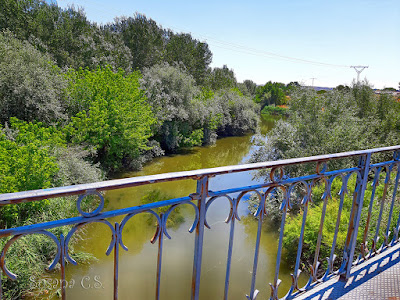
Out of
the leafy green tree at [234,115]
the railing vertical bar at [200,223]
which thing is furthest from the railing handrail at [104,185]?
the leafy green tree at [234,115]

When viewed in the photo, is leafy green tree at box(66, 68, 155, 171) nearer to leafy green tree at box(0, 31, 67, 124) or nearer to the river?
leafy green tree at box(0, 31, 67, 124)

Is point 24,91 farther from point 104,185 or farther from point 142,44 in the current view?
point 142,44

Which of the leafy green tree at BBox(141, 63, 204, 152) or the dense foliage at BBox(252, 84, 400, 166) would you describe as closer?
the dense foliage at BBox(252, 84, 400, 166)

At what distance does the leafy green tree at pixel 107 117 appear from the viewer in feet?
38.2

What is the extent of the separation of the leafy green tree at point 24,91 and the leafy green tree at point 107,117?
104 centimetres

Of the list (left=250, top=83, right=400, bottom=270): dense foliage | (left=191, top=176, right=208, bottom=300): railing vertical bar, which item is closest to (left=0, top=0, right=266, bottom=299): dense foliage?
(left=250, top=83, right=400, bottom=270): dense foliage

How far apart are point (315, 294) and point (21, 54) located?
46.0 ft

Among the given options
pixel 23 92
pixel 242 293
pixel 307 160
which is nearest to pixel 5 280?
pixel 242 293

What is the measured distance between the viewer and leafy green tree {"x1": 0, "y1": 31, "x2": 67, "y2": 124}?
10.7 metres

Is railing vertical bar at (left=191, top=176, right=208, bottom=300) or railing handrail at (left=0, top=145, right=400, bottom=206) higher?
railing handrail at (left=0, top=145, right=400, bottom=206)

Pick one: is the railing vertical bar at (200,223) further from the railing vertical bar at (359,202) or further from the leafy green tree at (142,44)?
the leafy green tree at (142,44)

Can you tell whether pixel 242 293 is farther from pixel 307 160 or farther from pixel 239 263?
pixel 307 160

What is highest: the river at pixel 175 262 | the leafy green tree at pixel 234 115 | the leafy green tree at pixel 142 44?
the leafy green tree at pixel 142 44

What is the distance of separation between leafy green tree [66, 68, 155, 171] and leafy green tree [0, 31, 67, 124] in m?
1.04
